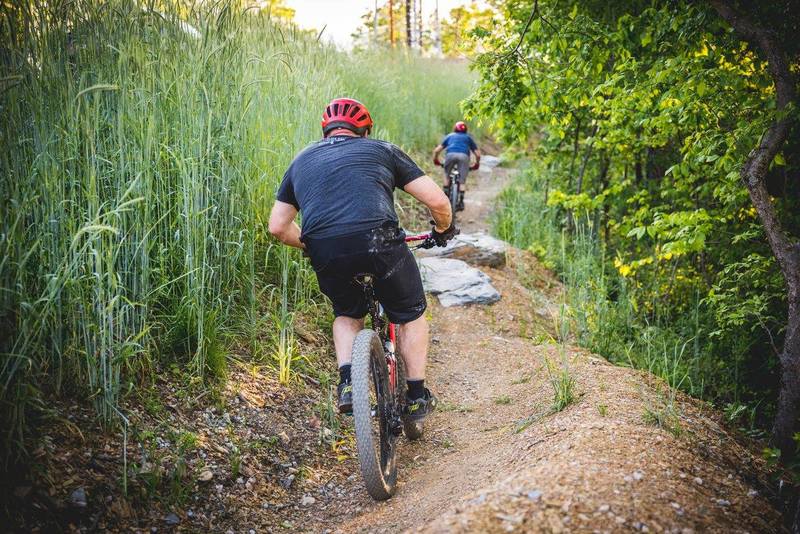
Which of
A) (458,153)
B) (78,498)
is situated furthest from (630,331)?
(458,153)

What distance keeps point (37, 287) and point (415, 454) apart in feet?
7.92

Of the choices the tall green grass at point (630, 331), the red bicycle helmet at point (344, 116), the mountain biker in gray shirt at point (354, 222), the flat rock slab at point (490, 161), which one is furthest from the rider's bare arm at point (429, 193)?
the flat rock slab at point (490, 161)

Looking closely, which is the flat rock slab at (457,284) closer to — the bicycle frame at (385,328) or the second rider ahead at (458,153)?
the bicycle frame at (385,328)

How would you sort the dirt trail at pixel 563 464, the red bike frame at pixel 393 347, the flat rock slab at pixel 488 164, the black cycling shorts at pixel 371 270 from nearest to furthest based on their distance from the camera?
the dirt trail at pixel 563 464 → the black cycling shorts at pixel 371 270 → the red bike frame at pixel 393 347 → the flat rock slab at pixel 488 164

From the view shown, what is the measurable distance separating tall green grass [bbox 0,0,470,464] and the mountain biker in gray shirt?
2.10 feet

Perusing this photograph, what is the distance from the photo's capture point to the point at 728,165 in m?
3.86

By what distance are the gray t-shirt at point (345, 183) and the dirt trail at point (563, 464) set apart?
1446 mm

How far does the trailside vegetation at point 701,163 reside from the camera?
350 cm

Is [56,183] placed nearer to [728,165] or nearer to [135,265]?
[135,265]

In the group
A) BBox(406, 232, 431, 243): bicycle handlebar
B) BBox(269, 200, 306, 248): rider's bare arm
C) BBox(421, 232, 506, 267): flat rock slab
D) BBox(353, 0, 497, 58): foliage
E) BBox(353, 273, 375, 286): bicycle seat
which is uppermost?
BBox(353, 0, 497, 58): foliage

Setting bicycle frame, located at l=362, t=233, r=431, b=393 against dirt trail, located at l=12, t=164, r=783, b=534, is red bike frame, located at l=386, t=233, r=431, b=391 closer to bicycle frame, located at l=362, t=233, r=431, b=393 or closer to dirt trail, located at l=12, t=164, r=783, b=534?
bicycle frame, located at l=362, t=233, r=431, b=393

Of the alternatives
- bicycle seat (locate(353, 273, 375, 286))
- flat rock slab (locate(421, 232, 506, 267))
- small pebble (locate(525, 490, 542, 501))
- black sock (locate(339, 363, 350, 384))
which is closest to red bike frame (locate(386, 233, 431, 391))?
black sock (locate(339, 363, 350, 384))

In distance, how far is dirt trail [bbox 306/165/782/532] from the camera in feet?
6.97

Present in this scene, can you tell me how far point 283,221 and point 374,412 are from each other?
123 cm
